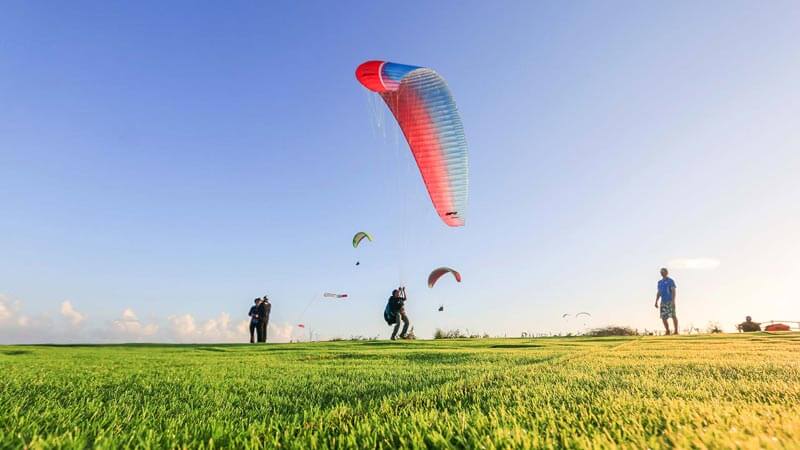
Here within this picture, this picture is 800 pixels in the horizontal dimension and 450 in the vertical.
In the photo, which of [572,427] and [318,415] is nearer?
[572,427]

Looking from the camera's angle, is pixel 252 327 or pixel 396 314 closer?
pixel 396 314

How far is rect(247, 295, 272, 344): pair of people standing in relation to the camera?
22078 millimetres

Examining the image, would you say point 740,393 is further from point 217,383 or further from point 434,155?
point 434,155

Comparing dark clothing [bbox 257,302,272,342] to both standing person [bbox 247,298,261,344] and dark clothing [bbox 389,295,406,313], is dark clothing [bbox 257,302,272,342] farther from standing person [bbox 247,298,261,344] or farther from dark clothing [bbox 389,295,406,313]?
dark clothing [bbox 389,295,406,313]

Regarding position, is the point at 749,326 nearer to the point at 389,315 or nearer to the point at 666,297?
the point at 666,297

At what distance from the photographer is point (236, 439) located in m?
2.19

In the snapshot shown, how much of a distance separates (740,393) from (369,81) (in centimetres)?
927

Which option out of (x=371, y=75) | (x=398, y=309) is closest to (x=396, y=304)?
(x=398, y=309)

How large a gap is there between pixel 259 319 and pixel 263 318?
0.62ft

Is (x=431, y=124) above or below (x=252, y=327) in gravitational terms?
above

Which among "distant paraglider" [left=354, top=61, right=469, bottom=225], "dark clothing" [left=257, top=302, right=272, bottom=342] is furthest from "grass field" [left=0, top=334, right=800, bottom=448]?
"dark clothing" [left=257, top=302, right=272, bottom=342]

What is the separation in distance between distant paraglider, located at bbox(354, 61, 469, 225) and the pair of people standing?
13072 mm

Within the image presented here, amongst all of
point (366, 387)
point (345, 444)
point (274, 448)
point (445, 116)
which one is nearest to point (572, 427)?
point (345, 444)

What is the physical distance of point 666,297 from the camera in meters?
18.7
